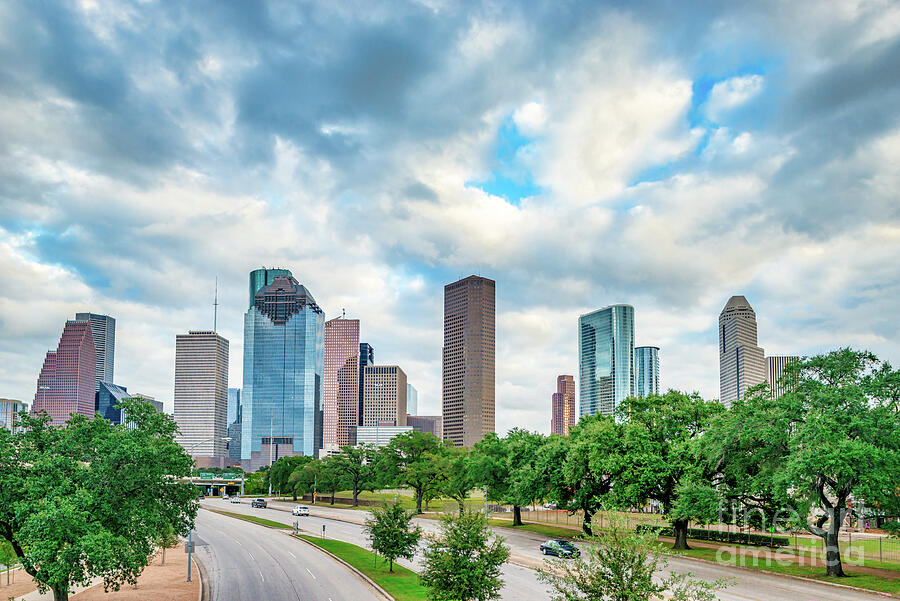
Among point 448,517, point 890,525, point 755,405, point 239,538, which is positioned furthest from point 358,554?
point 890,525

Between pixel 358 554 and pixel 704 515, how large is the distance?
2865 centimetres

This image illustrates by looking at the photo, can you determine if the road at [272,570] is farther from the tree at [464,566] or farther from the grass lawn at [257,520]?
the tree at [464,566]

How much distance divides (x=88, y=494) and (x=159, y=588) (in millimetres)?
19325

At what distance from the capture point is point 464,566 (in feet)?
107

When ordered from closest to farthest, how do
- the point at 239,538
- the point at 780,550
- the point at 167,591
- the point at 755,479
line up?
the point at 167,591, the point at 755,479, the point at 780,550, the point at 239,538

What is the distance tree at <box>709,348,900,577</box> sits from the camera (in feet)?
140

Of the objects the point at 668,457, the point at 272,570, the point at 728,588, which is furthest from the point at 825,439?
the point at 272,570

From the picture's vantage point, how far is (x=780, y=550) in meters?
59.2

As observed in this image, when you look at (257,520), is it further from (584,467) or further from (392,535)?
(392,535)

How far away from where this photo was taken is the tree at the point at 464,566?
3228cm

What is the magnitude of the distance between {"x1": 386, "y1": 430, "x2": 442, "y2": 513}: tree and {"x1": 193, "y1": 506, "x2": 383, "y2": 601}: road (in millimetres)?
33151

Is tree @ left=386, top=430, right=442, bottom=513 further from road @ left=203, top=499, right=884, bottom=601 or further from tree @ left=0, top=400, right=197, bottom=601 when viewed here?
tree @ left=0, top=400, right=197, bottom=601

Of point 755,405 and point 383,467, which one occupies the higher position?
point 755,405

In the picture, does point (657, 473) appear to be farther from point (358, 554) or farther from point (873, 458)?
point (358, 554)
